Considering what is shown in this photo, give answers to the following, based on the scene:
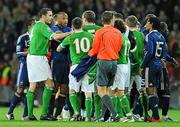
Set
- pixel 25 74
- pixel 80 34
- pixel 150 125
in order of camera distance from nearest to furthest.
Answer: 1. pixel 150 125
2. pixel 80 34
3. pixel 25 74

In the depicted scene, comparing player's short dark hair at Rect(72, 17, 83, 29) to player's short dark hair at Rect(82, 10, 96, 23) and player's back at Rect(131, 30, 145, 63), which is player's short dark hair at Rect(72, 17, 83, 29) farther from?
player's back at Rect(131, 30, 145, 63)

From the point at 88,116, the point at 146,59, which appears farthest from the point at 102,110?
the point at 146,59

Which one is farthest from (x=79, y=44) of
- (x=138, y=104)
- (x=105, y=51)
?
(x=138, y=104)

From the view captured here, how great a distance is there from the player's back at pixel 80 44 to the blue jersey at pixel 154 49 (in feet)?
4.77

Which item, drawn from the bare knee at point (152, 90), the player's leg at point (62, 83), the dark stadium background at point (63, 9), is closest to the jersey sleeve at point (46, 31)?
the player's leg at point (62, 83)

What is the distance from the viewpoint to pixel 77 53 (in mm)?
20234

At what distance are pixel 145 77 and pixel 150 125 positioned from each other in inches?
89.3

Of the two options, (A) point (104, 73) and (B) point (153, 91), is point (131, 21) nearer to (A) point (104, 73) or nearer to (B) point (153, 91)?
(B) point (153, 91)

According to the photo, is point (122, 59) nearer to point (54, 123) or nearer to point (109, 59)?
point (109, 59)

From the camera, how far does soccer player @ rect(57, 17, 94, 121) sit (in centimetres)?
2016

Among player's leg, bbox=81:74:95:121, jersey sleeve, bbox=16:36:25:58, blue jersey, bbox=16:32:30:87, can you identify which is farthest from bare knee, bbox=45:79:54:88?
jersey sleeve, bbox=16:36:25:58

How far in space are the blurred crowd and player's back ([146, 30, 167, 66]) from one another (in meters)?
12.4

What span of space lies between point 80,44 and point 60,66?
117 centimetres

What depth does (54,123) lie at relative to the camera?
19266mm
